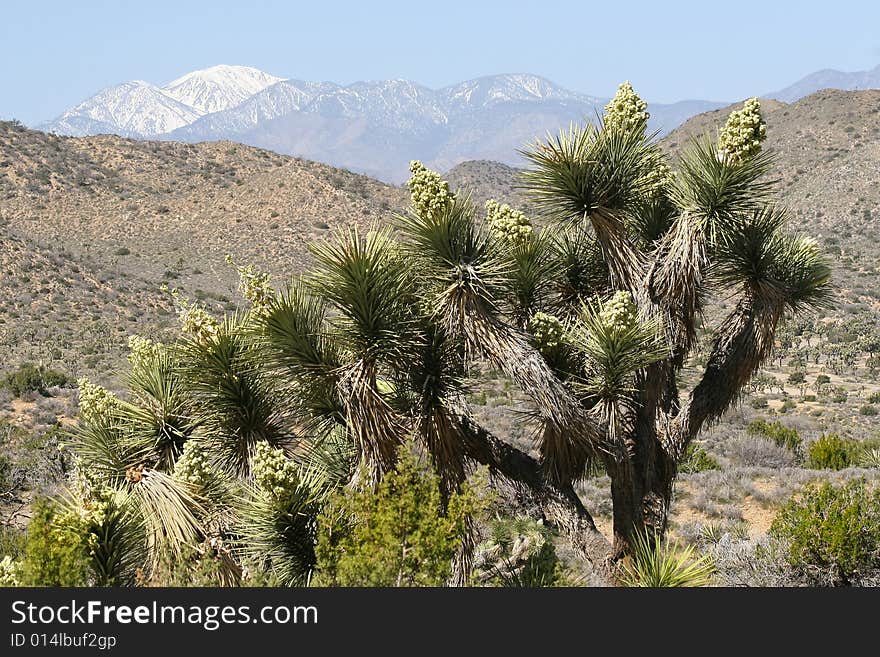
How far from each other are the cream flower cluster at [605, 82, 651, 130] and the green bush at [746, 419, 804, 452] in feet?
41.0

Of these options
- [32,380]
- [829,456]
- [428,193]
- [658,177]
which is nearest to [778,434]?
[829,456]

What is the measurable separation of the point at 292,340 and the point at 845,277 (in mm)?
39277

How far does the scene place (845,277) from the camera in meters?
38.4

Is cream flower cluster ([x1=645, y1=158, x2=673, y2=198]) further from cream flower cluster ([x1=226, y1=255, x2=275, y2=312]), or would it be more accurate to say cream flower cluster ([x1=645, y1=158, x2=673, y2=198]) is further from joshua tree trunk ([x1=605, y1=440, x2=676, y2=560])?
cream flower cluster ([x1=226, y1=255, x2=275, y2=312])

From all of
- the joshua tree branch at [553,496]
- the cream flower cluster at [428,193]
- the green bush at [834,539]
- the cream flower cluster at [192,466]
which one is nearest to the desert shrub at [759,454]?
the green bush at [834,539]

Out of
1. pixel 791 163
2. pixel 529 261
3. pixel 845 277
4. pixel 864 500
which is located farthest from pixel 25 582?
pixel 791 163

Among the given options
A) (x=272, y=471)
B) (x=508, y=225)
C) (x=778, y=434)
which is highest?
(x=508, y=225)

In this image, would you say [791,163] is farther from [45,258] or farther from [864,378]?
[45,258]

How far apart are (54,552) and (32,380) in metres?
19.3

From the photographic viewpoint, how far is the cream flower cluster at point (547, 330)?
5.70 m

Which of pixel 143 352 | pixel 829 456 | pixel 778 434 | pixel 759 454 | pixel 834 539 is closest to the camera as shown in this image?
pixel 143 352

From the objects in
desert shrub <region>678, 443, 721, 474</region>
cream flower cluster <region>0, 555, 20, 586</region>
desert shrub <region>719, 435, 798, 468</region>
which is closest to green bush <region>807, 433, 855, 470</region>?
desert shrub <region>719, 435, 798, 468</region>

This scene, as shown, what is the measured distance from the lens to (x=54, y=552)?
4.26 m

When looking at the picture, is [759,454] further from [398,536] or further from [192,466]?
[192,466]
